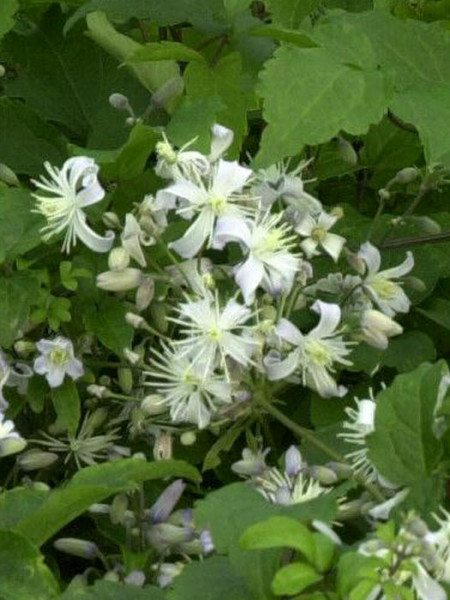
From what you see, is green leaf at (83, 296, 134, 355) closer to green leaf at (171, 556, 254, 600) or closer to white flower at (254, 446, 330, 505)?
white flower at (254, 446, 330, 505)

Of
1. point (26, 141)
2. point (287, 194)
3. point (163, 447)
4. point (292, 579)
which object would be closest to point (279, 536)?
point (292, 579)

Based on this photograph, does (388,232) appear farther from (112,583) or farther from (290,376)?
(112,583)

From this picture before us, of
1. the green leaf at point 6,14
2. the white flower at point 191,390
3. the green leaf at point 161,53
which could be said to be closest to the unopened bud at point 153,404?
the white flower at point 191,390

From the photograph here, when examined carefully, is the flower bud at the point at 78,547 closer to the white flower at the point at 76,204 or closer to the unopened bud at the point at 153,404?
the unopened bud at the point at 153,404

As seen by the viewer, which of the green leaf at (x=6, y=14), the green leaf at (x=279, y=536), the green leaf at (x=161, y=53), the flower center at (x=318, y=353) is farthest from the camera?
the green leaf at (x=6, y=14)

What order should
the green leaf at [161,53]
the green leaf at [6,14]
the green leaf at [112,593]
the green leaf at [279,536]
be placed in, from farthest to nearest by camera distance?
the green leaf at [6,14] → the green leaf at [161,53] → the green leaf at [112,593] → the green leaf at [279,536]

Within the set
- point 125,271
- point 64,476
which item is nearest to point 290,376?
point 125,271

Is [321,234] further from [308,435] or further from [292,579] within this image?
[292,579]
